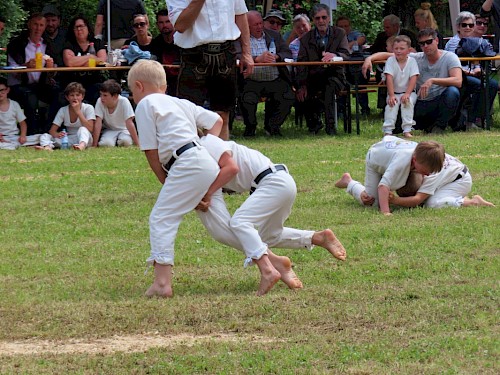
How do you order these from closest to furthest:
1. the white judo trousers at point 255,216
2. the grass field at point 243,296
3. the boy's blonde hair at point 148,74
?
the grass field at point 243,296
the white judo trousers at point 255,216
the boy's blonde hair at point 148,74

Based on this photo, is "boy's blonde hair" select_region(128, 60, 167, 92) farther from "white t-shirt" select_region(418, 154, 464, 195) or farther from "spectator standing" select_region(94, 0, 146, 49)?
"spectator standing" select_region(94, 0, 146, 49)

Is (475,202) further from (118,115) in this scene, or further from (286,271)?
(118,115)

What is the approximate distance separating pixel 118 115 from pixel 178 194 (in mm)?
8190

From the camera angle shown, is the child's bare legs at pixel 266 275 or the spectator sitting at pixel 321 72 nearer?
the child's bare legs at pixel 266 275

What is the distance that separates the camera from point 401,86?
14320 mm

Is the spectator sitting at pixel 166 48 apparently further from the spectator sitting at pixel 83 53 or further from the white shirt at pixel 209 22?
the white shirt at pixel 209 22

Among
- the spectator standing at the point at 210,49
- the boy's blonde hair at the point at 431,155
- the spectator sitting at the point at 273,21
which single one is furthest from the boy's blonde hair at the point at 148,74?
the spectator sitting at the point at 273,21

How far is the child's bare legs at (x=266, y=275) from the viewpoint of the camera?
6.03 m

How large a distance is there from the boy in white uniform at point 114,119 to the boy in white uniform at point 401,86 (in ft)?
10.5

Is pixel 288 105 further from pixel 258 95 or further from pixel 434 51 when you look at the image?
pixel 434 51

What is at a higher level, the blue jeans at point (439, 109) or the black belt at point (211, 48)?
the black belt at point (211, 48)

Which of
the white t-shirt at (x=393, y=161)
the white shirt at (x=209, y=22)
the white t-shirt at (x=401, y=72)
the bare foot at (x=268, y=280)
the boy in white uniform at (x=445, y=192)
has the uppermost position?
the white shirt at (x=209, y=22)

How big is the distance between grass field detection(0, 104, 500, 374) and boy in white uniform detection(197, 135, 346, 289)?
273mm

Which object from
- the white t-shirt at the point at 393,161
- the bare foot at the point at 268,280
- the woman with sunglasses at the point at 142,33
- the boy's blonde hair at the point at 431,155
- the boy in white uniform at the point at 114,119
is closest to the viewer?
the bare foot at the point at 268,280
